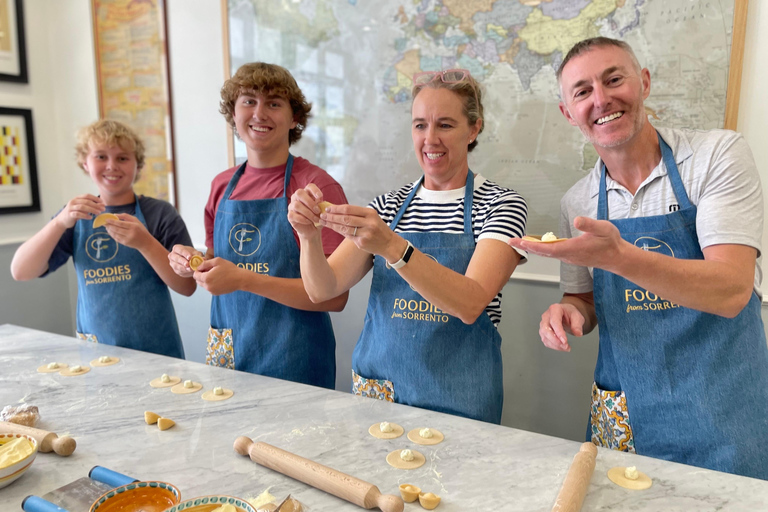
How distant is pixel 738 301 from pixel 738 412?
1.00 feet

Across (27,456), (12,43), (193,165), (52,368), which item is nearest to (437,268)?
(27,456)

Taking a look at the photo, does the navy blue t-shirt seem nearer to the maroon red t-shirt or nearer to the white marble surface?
the maroon red t-shirt

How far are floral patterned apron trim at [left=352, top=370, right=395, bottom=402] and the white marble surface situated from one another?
160mm

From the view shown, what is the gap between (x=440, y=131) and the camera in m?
1.68

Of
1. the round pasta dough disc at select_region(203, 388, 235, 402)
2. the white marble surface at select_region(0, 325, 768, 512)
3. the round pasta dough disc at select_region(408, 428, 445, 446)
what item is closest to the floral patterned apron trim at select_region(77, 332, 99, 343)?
the white marble surface at select_region(0, 325, 768, 512)

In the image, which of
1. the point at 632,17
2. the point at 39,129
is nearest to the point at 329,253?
the point at 632,17

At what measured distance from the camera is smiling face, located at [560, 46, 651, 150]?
1.48 m

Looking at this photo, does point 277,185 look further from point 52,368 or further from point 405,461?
point 405,461

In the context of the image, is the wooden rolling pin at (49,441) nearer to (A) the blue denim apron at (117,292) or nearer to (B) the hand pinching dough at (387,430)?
(B) the hand pinching dough at (387,430)

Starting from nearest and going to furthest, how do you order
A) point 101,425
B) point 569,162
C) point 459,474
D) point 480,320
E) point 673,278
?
1. point 459,474
2. point 673,278
3. point 101,425
4. point 480,320
5. point 569,162

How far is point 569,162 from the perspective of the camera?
2.37m

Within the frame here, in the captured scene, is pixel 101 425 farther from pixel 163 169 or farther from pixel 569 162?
pixel 163 169

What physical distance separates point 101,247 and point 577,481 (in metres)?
2.09

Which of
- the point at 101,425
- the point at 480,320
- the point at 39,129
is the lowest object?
the point at 101,425
